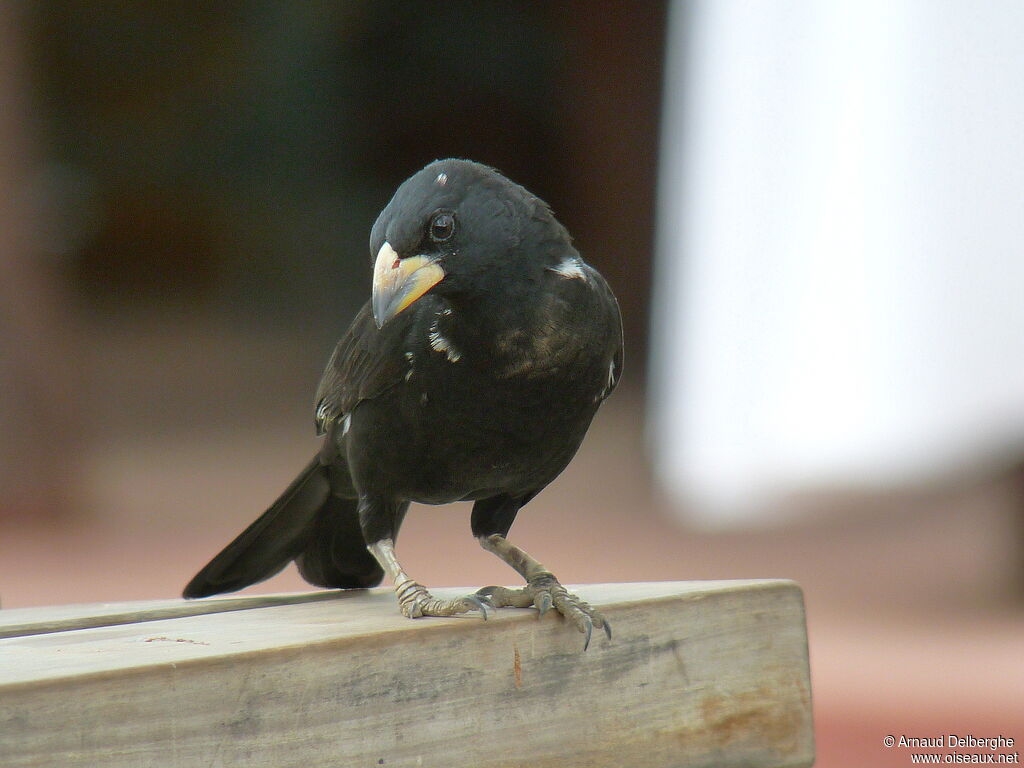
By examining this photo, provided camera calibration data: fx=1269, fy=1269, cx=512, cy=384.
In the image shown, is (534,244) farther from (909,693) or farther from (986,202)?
(986,202)

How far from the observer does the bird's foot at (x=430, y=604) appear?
6.25ft

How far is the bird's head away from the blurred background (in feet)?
7.40

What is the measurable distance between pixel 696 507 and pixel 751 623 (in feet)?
14.3

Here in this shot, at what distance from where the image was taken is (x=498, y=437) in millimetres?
1988

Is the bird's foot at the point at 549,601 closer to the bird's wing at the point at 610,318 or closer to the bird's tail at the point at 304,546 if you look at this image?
the bird's wing at the point at 610,318

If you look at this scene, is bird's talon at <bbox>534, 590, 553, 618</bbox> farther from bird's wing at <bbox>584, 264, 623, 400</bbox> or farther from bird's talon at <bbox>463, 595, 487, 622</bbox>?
bird's wing at <bbox>584, 264, 623, 400</bbox>

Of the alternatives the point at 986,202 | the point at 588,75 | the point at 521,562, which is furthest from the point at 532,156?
the point at 521,562

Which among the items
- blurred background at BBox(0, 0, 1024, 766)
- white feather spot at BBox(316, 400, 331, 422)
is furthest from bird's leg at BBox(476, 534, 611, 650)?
blurred background at BBox(0, 0, 1024, 766)

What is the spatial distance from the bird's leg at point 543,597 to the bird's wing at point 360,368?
0.38 m

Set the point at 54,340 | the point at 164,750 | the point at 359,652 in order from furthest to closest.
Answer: the point at 54,340 < the point at 359,652 < the point at 164,750

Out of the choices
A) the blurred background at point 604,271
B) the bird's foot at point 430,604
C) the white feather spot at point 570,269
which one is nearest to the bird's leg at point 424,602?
the bird's foot at point 430,604

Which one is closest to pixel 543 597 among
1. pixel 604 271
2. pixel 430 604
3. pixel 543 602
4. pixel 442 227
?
pixel 543 602

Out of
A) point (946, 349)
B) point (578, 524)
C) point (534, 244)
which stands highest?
point (534, 244)

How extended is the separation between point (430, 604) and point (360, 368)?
453mm
